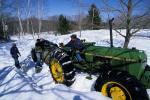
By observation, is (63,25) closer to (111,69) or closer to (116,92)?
(111,69)

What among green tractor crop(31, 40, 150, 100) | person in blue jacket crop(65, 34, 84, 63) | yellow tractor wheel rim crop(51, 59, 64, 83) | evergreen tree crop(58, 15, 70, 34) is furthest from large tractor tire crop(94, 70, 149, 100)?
evergreen tree crop(58, 15, 70, 34)

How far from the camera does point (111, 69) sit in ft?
24.8

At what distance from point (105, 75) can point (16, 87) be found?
4038 mm

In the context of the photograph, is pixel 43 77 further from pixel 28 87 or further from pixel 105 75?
pixel 105 75

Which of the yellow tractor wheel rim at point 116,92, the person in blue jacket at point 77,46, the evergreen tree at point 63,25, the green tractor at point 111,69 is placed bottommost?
the yellow tractor wheel rim at point 116,92

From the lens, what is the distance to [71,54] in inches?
361

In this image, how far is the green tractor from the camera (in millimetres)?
6233

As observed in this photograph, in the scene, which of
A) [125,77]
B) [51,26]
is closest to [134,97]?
[125,77]

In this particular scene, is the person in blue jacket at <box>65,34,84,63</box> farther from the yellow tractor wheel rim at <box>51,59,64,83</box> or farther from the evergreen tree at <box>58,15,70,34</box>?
the evergreen tree at <box>58,15,70,34</box>

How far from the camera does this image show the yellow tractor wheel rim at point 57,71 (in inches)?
357

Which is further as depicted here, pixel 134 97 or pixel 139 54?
pixel 139 54

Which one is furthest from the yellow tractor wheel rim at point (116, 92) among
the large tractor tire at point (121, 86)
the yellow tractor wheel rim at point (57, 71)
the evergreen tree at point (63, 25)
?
the evergreen tree at point (63, 25)

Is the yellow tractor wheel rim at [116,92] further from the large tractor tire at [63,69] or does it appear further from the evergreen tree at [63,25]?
the evergreen tree at [63,25]

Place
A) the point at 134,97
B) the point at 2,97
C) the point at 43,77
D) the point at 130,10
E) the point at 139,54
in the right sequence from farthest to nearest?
the point at 130,10, the point at 43,77, the point at 2,97, the point at 139,54, the point at 134,97
